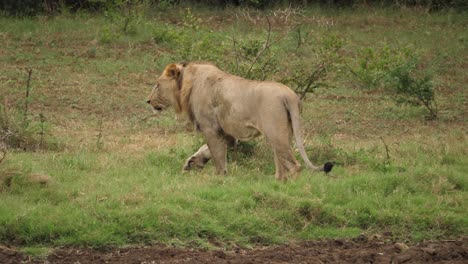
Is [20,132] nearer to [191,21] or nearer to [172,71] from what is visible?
[172,71]

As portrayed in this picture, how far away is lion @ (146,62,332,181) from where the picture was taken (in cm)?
832

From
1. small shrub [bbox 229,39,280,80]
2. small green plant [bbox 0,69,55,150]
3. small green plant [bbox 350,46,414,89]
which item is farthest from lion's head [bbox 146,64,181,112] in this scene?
small green plant [bbox 350,46,414,89]

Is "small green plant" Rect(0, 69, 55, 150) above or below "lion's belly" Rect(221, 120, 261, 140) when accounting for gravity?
below

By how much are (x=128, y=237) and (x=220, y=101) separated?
221 cm

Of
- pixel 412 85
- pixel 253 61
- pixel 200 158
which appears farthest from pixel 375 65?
pixel 200 158

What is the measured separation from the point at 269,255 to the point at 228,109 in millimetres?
2301

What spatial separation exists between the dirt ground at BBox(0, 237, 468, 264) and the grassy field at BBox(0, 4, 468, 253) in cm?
17

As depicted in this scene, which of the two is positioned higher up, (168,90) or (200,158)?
(168,90)

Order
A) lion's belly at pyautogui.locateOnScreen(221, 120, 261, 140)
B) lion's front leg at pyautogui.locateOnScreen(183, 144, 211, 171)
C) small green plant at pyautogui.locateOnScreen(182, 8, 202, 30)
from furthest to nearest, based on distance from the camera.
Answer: small green plant at pyautogui.locateOnScreen(182, 8, 202, 30) → lion's front leg at pyautogui.locateOnScreen(183, 144, 211, 171) → lion's belly at pyautogui.locateOnScreen(221, 120, 261, 140)

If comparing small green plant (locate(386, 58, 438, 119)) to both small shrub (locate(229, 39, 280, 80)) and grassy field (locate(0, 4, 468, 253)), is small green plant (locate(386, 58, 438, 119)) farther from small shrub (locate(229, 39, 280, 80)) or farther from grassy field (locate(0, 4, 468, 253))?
small shrub (locate(229, 39, 280, 80))

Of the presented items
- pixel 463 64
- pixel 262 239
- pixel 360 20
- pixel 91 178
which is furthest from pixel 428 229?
pixel 360 20

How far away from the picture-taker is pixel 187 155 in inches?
374

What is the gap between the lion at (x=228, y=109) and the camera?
8320 millimetres

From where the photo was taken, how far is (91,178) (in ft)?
27.2
